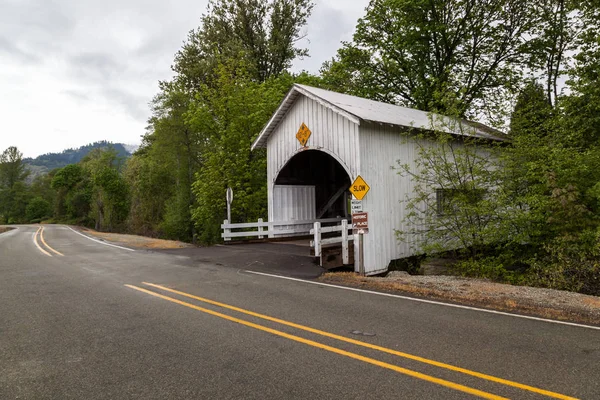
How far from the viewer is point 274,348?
4543mm

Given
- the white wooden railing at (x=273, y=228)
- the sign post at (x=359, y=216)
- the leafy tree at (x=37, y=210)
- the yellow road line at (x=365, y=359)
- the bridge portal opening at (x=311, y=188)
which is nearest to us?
the yellow road line at (x=365, y=359)

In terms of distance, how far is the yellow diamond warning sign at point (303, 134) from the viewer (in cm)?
1369

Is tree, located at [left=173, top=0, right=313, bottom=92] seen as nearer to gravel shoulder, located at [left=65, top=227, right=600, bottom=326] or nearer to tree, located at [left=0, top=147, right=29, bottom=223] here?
gravel shoulder, located at [left=65, top=227, right=600, bottom=326]

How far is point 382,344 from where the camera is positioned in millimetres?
4695

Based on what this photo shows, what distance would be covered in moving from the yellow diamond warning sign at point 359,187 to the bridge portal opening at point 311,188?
5.72 meters

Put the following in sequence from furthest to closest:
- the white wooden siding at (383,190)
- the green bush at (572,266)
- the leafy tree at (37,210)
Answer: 1. the leafy tree at (37,210)
2. the white wooden siding at (383,190)
3. the green bush at (572,266)

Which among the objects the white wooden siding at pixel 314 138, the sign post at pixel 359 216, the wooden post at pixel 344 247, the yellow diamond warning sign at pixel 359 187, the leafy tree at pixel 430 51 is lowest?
the wooden post at pixel 344 247

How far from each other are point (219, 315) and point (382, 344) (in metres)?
2.59

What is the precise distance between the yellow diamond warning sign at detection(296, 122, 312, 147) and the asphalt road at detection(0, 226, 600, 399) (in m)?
7.18

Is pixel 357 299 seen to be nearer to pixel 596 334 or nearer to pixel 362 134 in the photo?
pixel 596 334

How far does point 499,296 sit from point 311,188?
451 inches

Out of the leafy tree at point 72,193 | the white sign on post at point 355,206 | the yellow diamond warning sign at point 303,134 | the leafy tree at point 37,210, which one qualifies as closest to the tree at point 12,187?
the leafy tree at point 37,210

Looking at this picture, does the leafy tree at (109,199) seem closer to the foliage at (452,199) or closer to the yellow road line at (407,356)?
the foliage at (452,199)

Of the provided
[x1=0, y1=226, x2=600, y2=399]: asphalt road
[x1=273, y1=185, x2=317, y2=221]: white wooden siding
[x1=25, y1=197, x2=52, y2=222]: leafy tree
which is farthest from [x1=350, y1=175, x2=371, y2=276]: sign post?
[x1=25, y1=197, x2=52, y2=222]: leafy tree
